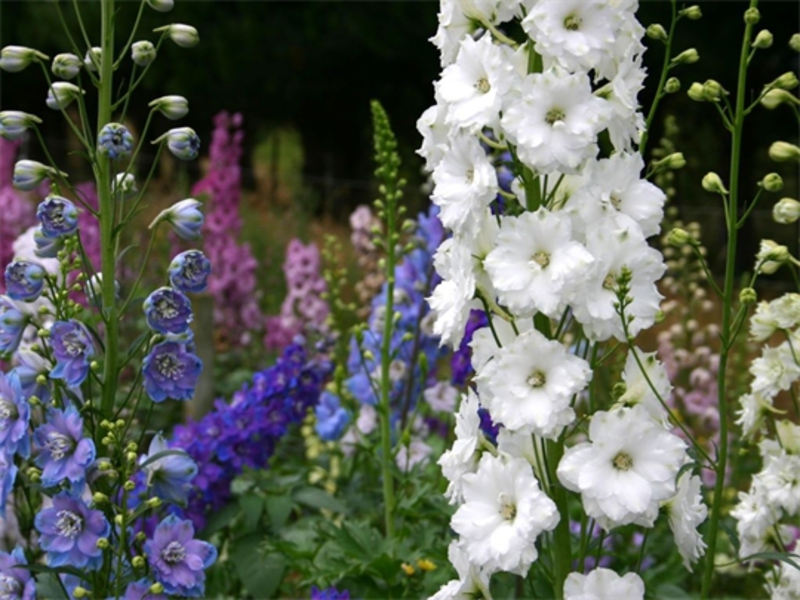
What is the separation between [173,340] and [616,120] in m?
0.87

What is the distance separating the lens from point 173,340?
2.09 meters

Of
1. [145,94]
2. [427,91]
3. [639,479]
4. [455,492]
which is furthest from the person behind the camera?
[145,94]

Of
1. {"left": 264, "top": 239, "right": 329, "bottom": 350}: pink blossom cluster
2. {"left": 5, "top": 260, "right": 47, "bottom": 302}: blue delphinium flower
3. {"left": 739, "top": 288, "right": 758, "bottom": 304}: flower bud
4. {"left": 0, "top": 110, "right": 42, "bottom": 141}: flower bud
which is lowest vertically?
{"left": 264, "top": 239, "right": 329, "bottom": 350}: pink blossom cluster

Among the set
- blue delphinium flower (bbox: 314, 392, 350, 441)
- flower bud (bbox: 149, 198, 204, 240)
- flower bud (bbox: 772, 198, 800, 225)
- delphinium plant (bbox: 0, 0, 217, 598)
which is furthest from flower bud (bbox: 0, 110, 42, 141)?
blue delphinium flower (bbox: 314, 392, 350, 441)

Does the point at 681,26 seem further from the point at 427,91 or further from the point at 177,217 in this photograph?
the point at 177,217

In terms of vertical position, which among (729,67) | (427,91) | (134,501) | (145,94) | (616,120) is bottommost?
(145,94)

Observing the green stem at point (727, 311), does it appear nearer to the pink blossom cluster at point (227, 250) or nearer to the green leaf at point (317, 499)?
the green leaf at point (317, 499)

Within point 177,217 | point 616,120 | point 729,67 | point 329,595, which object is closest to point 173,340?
point 177,217

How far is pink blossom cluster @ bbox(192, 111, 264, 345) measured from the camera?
18.6 ft

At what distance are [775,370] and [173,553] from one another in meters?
1.19

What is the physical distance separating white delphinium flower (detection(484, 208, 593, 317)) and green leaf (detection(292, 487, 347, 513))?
140 cm

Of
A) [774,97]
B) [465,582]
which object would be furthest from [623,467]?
[774,97]

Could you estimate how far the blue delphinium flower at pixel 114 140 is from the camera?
78.5 inches

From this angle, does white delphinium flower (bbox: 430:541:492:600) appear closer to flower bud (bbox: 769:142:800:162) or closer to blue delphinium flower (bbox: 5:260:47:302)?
blue delphinium flower (bbox: 5:260:47:302)
